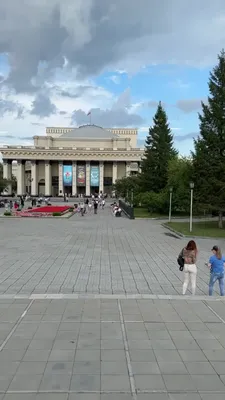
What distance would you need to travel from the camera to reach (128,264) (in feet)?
40.9

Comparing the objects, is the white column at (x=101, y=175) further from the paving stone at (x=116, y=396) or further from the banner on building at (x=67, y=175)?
the paving stone at (x=116, y=396)

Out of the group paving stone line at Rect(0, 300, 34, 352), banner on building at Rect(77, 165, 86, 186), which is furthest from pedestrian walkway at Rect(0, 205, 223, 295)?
banner on building at Rect(77, 165, 86, 186)

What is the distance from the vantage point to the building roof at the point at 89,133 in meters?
129

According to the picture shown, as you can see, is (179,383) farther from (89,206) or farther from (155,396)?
(89,206)

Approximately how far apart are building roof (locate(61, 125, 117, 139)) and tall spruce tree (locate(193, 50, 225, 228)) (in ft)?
324

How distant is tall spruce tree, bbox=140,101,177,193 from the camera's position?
169 feet

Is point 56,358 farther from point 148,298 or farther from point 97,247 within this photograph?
point 97,247

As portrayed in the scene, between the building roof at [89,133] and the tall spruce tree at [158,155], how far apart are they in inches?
2974

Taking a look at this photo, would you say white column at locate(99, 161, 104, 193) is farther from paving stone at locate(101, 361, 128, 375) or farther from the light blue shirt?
paving stone at locate(101, 361, 128, 375)

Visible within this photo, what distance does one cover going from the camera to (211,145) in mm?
29828

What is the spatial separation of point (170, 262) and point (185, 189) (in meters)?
25.9

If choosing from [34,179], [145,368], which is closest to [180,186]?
[145,368]

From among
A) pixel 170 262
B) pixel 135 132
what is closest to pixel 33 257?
pixel 170 262

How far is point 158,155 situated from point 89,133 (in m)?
82.3
